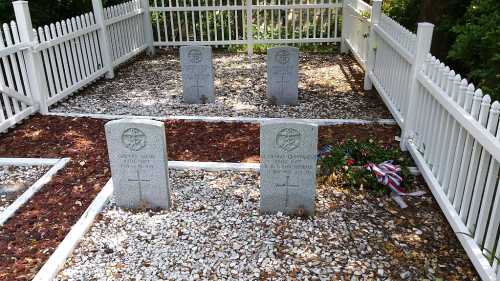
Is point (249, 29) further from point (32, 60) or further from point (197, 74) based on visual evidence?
point (32, 60)

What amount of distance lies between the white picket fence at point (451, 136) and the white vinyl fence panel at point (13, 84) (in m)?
5.34

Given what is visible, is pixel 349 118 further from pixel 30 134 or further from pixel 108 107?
pixel 30 134

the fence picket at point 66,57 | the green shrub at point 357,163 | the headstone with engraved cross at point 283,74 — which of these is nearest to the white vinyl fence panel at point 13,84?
the fence picket at point 66,57

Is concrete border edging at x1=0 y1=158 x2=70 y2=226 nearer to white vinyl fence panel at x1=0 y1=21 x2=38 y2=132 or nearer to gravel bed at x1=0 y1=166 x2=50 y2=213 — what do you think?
gravel bed at x1=0 y1=166 x2=50 y2=213

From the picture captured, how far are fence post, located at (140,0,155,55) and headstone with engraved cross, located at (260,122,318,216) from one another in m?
8.00

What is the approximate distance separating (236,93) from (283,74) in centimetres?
115

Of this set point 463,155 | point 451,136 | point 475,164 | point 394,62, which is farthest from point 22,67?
point 475,164

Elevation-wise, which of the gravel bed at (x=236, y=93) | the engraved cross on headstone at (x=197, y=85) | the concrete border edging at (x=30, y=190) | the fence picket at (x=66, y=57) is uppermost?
the fence picket at (x=66, y=57)

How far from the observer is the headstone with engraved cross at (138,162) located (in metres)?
4.03

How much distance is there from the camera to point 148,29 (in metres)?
11.1

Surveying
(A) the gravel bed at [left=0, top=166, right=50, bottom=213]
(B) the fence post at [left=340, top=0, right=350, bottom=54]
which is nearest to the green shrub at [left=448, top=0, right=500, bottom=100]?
(A) the gravel bed at [left=0, top=166, right=50, bottom=213]

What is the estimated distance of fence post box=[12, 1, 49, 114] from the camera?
6.33m

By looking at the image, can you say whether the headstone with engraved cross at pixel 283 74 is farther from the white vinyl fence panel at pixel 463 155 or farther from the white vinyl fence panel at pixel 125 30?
the white vinyl fence panel at pixel 125 30

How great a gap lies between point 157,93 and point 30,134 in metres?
2.49
